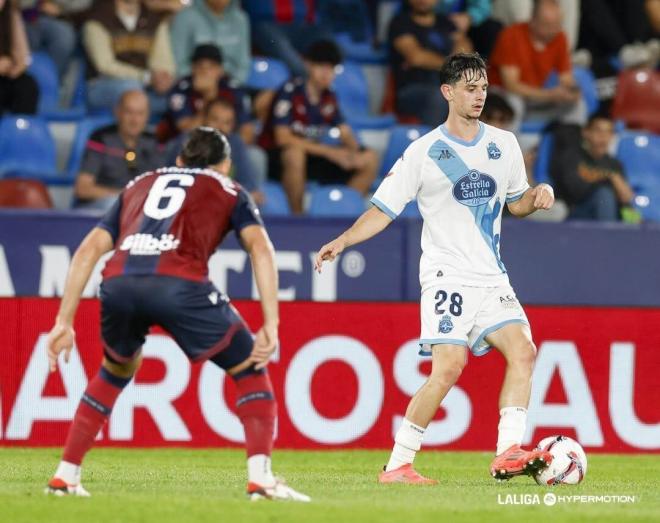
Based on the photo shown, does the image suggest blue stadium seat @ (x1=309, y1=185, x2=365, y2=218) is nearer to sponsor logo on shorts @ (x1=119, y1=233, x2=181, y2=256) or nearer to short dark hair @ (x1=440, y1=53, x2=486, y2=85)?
short dark hair @ (x1=440, y1=53, x2=486, y2=85)

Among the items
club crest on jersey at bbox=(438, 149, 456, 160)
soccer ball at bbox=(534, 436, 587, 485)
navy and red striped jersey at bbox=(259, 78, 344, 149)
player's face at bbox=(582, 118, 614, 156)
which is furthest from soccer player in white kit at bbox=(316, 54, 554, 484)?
player's face at bbox=(582, 118, 614, 156)

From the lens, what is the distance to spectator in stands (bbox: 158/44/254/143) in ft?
43.1

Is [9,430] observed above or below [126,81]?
below

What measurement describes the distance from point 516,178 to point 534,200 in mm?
298

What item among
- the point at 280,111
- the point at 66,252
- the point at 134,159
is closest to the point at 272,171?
the point at 280,111

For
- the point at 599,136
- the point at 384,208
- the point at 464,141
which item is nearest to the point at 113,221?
the point at 384,208

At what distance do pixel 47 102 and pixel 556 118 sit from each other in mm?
4948

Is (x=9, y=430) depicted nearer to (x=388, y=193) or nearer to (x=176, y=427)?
(x=176, y=427)

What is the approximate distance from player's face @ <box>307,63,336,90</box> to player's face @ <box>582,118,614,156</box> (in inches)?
96.8

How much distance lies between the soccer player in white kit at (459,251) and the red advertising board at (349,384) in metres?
2.95

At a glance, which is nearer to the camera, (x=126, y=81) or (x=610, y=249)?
(x=610, y=249)

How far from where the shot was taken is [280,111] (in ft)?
43.9

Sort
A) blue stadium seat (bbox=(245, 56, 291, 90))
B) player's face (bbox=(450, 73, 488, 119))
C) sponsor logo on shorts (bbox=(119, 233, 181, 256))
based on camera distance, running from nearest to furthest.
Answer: sponsor logo on shorts (bbox=(119, 233, 181, 256)), player's face (bbox=(450, 73, 488, 119)), blue stadium seat (bbox=(245, 56, 291, 90))

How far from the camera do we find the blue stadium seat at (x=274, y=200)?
12.9 metres
